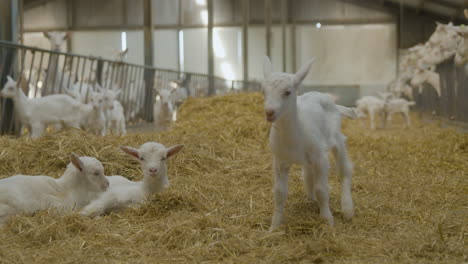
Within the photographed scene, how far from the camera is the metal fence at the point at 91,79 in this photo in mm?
7672

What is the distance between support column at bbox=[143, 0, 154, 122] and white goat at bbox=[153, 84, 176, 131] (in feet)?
1.73

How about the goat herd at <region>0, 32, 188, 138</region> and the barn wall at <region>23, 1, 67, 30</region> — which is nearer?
the goat herd at <region>0, 32, 188, 138</region>

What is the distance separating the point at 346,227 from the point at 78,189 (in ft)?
6.48

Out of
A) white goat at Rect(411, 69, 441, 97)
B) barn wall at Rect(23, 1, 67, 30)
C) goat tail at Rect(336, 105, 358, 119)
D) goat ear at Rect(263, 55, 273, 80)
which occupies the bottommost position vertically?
goat tail at Rect(336, 105, 358, 119)

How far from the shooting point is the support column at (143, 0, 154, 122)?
12.0 meters

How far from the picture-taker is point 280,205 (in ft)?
11.4

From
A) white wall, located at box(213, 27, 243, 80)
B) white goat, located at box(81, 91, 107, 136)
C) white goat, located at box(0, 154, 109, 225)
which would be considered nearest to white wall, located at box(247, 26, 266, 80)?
white wall, located at box(213, 27, 243, 80)

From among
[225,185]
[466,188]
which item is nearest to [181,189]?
[225,185]

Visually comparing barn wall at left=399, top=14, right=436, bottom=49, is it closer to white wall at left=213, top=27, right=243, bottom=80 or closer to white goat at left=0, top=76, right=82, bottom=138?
white wall at left=213, top=27, right=243, bottom=80

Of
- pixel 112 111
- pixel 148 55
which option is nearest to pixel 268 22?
pixel 148 55

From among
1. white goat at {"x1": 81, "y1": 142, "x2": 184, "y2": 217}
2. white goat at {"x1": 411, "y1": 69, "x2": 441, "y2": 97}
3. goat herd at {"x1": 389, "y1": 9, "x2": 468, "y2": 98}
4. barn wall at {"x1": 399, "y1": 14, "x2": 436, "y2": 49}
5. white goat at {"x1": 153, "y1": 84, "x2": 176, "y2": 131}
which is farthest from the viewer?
barn wall at {"x1": 399, "y1": 14, "x2": 436, "y2": 49}

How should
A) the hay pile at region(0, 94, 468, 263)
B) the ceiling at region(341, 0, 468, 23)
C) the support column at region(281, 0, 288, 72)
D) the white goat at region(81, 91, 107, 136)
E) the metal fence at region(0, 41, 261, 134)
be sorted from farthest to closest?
the support column at region(281, 0, 288, 72) → the ceiling at region(341, 0, 468, 23) → the white goat at region(81, 91, 107, 136) → the metal fence at region(0, 41, 261, 134) → the hay pile at region(0, 94, 468, 263)

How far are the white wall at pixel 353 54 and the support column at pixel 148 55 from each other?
4.09m

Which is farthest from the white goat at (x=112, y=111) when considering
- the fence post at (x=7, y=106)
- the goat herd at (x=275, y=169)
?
the goat herd at (x=275, y=169)
